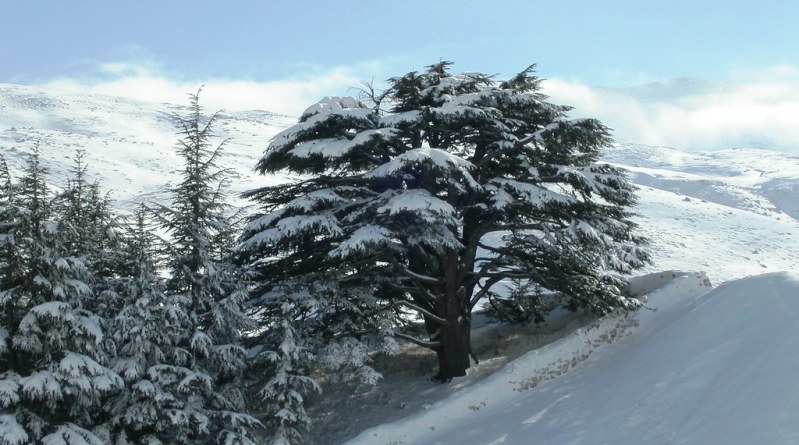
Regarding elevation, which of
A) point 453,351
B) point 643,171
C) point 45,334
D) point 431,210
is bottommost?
point 453,351

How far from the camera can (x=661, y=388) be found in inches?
426

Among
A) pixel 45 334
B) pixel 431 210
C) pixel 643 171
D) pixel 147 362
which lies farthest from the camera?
pixel 643 171

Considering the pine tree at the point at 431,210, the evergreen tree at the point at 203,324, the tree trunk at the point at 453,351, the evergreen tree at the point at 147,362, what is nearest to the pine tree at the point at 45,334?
the evergreen tree at the point at 147,362

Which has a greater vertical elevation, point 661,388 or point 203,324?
point 203,324

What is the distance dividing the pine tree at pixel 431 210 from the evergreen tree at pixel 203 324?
1006 millimetres

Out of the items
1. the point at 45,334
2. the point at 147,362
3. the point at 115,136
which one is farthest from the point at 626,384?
the point at 115,136

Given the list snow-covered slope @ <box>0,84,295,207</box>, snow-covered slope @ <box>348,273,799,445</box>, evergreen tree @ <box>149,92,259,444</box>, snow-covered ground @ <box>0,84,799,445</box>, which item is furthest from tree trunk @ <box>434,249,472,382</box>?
snow-covered slope @ <box>0,84,295,207</box>

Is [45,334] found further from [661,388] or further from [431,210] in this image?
[661,388]

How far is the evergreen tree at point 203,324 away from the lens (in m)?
13.0

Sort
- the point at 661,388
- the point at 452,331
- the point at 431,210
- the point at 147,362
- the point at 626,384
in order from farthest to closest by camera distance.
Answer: the point at 452,331 < the point at 431,210 < the point at 147,362 < the point at 626,384 < the point at 661,388

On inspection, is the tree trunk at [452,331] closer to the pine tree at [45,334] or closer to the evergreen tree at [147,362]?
the evergreen tree at [147,362]

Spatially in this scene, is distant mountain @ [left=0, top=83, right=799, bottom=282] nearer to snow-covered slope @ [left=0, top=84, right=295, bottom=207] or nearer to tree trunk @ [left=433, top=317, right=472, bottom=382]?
snow-covered slope @ [left=0, top=84, right=295, bottom=207]

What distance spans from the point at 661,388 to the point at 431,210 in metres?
5.80

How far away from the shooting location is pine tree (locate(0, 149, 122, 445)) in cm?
1138
